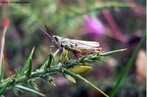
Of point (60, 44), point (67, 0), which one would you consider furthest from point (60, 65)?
point (67, 0)

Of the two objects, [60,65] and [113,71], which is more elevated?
[60,65]

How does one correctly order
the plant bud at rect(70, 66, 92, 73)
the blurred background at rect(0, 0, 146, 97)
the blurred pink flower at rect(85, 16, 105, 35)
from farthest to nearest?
the blurred pink flower at rect(85, 16, 105, 35), the blurred background at rect(0, 0, 146, 97), the plant bud at rect(70, 66, 92, 73)

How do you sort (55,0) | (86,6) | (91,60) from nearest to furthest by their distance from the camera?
(91,60) < (86,6) < (55,0)

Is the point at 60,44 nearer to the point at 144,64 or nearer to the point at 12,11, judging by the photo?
the point at 144,64

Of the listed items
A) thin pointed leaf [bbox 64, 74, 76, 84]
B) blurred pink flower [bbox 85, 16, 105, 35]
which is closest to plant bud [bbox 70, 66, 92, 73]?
thin pointed leaf [bbox 64, 74, 76, 84]

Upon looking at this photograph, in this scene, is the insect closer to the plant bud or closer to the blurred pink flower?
the plant bud

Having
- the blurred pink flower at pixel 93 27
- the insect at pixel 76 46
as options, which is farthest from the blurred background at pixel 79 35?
the insect at pixel 76 46

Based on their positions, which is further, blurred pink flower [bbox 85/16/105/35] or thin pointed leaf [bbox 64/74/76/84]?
blurred pink flower [bbox 85/16/105/35]

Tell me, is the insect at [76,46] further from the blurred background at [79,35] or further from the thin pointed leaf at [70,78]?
the blurred background at [79,35]
